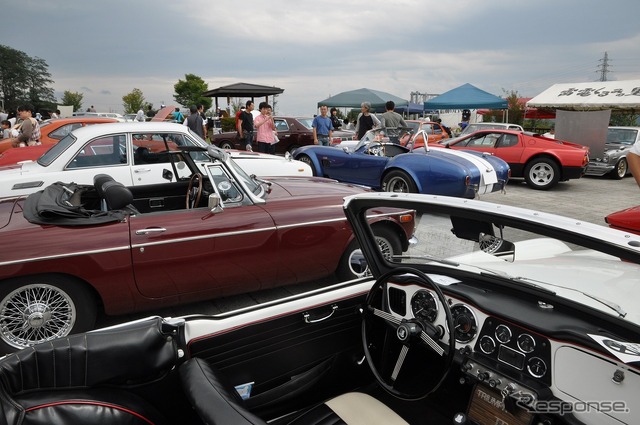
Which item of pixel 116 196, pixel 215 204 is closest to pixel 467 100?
pixel 215 204

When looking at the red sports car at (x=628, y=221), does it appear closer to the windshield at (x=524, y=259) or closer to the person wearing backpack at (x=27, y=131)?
the windshield at (x=524, y=259)

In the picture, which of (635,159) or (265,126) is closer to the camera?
(635,159)

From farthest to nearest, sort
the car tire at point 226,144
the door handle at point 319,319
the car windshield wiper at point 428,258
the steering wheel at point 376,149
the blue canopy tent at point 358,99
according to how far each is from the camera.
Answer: the blue canopy tent at point 358,99, the car tire at point 226,144, the steering wheel at point 376,149, the door handle at point 319,319, the car windshield wiper at point 428,258

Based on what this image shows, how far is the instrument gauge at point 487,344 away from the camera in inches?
75.7

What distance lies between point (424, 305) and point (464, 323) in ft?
0.64

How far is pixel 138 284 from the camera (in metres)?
3.37

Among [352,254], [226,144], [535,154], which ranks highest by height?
[226,144]

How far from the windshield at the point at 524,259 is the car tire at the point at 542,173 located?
29.8 feet

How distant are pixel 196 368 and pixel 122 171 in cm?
444

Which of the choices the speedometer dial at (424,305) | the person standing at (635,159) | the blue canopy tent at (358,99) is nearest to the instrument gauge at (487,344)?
the speedometer dial at (424,305)

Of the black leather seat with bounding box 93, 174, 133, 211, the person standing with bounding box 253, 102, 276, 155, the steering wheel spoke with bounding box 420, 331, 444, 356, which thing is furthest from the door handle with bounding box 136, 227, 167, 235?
the person standing with bounding box 253, 102, 276, 155

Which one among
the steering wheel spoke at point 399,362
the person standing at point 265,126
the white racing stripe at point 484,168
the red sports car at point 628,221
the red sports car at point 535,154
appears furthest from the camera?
the red sports car at point 535,154

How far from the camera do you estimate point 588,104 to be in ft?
61.6

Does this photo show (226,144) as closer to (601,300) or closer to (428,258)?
(428,258)
